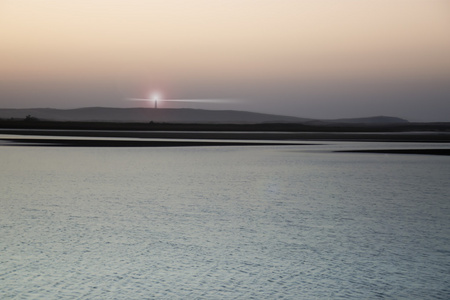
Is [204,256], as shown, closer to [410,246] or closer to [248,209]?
[410,246]

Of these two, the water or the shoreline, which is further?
the shoreline

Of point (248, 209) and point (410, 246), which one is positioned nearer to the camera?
point (410, 246)

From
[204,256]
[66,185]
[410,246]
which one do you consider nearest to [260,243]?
[204,256]

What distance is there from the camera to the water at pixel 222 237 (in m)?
8.23

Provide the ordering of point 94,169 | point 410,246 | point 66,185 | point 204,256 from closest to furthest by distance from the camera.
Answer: point 204,256 → point 410,246 → point 66,185 → point 94,169

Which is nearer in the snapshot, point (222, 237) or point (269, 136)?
point (222, 237)

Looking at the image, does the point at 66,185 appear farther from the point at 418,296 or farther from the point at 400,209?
the point at 418,296

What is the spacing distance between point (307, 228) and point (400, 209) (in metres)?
3.68

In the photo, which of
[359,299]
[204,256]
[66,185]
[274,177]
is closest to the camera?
[359,299]

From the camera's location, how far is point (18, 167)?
83.8ft

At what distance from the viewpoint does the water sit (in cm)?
823

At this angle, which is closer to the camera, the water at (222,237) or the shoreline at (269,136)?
the water at (222,237)

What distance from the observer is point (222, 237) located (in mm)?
11453

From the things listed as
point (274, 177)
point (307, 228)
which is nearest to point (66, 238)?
point (307, 228)
